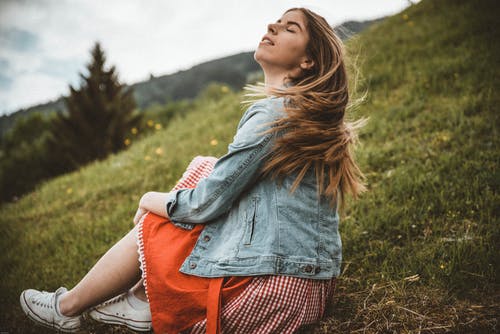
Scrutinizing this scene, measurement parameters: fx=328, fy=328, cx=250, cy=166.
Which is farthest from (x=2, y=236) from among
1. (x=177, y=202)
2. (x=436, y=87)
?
(x=436, y=87)

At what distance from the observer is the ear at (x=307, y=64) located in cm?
183

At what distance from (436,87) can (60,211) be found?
5.48 metres

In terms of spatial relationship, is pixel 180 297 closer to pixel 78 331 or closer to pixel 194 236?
pixel 194 236

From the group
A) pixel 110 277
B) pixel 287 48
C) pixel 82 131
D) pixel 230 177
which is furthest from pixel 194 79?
pixel 230 177

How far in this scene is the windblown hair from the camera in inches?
59.5

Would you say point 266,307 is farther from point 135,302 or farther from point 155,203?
point 135,302

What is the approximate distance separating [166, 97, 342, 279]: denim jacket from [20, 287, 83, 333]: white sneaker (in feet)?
3.03

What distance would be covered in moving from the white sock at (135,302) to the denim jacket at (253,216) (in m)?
0.56

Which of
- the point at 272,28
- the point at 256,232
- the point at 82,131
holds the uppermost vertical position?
the point at 82,131

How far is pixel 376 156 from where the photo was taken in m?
3.62

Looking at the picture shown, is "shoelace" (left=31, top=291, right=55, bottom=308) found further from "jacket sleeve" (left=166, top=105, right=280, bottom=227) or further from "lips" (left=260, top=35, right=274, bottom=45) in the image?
"lips" (left=260, top=35, right=274, bottom=45)

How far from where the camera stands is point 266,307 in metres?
1.44

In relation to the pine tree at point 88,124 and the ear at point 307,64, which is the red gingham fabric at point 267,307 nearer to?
the ear at point 307,64

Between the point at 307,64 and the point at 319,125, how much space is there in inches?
18.0
